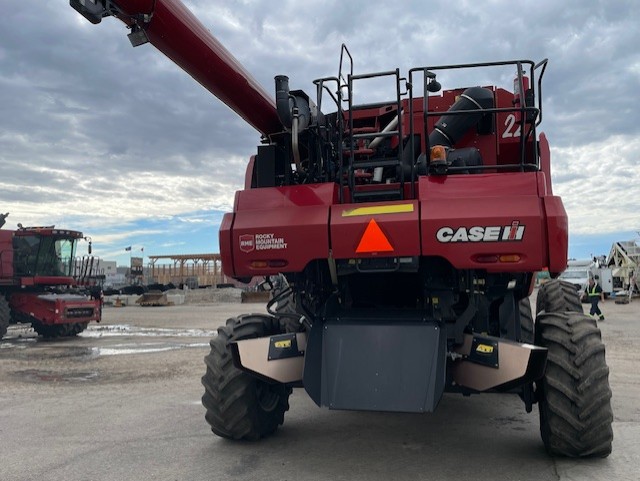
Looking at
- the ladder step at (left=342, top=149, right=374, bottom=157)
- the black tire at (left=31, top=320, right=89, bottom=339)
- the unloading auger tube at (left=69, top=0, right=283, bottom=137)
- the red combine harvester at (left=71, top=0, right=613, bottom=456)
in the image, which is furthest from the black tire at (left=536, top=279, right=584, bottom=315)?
the black tire at (left=31, top=320, right=89, bottom=339)

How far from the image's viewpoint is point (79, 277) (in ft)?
60.0

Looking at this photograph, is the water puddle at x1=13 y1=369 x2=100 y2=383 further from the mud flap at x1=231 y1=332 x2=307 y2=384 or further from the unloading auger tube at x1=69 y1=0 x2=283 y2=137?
the unloading auger tube at x1=69 y1=0 x2=283 y2=137

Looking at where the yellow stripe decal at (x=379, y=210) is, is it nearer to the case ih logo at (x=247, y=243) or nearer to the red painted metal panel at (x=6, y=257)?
the case ih logo at (x=247, y=243)

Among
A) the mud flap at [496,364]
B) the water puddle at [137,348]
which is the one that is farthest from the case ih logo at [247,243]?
the water puddle at [137,348]

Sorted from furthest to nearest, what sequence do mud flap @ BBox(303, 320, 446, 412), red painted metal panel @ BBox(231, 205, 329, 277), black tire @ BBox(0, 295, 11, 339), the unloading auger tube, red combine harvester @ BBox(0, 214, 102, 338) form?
red combine harvester @ BBox(0, 214, 102, 338), black tire @ BBox(0, 295, 11, 339), red painted metal panel @ BBox(231, 205, 329, 277), mud flap @ BBox(303, 320, 446, 412), the unloading auger tube

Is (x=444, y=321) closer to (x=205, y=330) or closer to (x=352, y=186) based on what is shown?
(x=352, y=186)

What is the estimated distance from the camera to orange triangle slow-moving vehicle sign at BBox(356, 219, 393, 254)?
Answer: 433cm

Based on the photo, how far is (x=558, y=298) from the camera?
752 centimetres

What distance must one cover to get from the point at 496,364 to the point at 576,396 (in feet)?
1.98

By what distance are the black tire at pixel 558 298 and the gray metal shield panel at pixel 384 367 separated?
3668 millimetres

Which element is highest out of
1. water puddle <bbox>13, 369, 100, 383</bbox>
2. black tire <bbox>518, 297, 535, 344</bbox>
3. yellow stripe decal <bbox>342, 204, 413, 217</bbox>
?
yellow stripe decal <bbox>342, 204, 413, 217</bbox>

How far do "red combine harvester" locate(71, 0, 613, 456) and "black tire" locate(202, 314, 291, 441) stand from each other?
0.05ft

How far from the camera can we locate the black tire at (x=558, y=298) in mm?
7426

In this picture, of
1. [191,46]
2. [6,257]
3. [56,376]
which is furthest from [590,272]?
[191,46]
